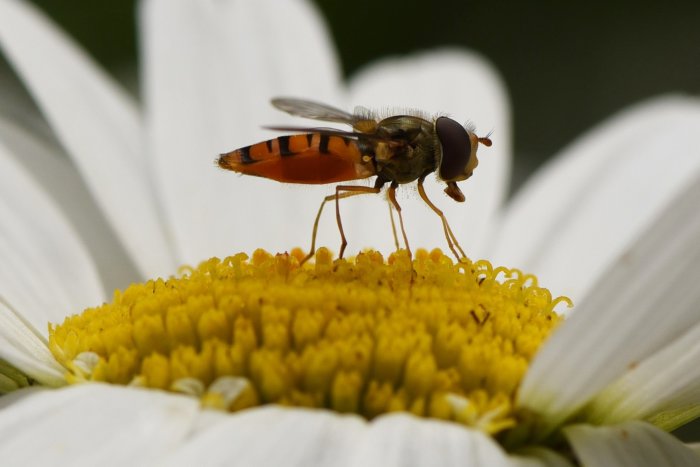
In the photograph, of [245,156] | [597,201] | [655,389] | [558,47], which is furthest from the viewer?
[558,47]

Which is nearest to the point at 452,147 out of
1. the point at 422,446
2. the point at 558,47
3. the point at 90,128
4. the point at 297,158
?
the point at 297,158

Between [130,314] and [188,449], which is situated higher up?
[188,449]

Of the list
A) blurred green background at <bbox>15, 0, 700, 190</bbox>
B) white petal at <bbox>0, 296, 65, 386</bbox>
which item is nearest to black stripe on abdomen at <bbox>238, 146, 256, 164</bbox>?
white petal at <bbox>0, 296, 65, 386</bbox>

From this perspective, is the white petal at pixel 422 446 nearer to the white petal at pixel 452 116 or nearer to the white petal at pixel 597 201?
the white petal at pixel 452 116

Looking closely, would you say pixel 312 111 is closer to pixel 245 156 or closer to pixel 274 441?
pixel 245 156

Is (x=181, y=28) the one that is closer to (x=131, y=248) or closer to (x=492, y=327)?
(x=131, y=248)

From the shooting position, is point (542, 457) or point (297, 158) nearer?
point (542, 457)

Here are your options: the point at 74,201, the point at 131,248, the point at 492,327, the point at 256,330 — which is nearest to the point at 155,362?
the point at 256,330
